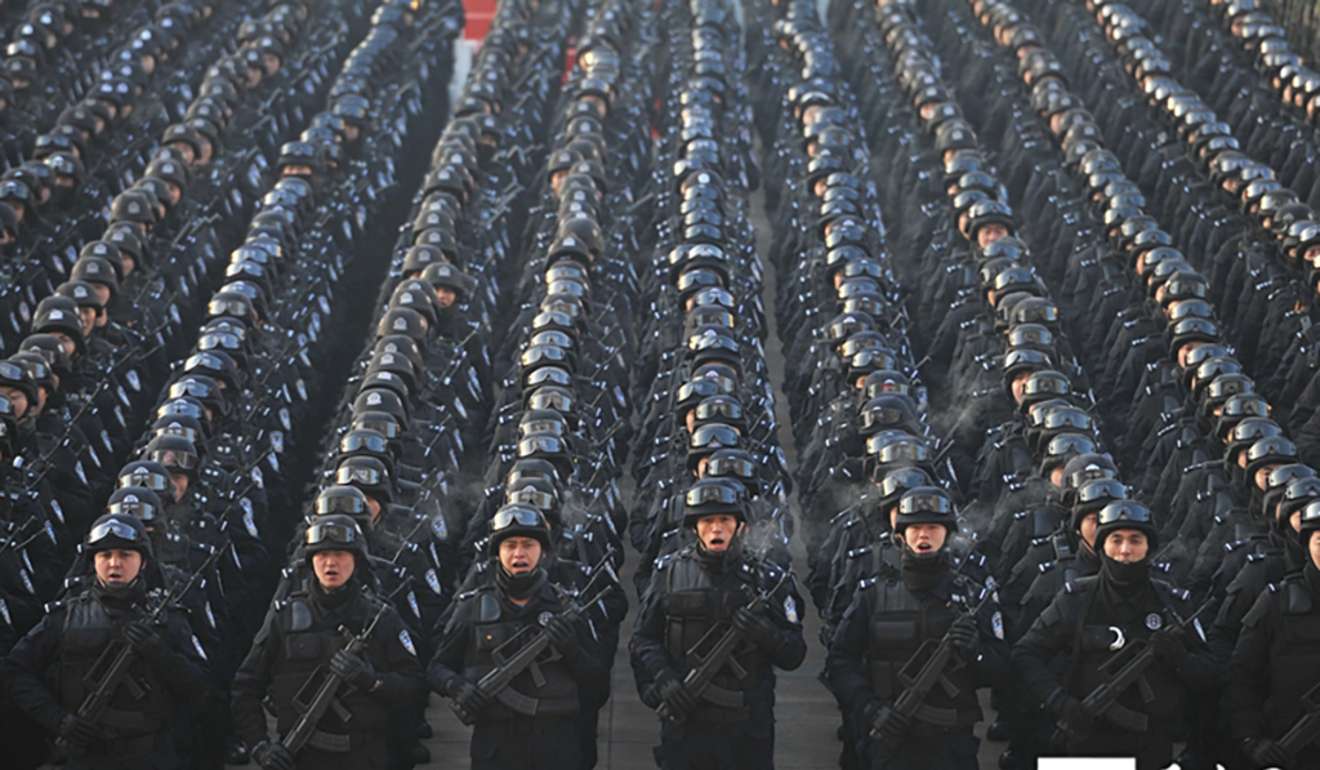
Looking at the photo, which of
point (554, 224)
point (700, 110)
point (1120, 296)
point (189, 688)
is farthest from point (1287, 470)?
point (700, 110)

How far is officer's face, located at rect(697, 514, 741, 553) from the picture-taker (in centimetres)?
1373

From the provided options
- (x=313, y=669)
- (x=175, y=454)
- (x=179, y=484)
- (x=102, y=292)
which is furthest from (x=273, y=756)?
(x=102, y=292)

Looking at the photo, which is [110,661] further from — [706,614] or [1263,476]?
[1263,476]

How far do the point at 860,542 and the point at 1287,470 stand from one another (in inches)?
111

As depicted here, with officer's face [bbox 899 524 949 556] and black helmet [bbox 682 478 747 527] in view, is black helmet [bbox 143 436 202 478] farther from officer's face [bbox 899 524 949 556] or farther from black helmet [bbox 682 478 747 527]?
officer's face [bbox 899 524 949 556]

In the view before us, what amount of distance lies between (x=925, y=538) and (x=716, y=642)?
1.35 metres

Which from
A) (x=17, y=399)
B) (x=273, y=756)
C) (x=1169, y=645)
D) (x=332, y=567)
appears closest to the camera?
(x=273, y=756)

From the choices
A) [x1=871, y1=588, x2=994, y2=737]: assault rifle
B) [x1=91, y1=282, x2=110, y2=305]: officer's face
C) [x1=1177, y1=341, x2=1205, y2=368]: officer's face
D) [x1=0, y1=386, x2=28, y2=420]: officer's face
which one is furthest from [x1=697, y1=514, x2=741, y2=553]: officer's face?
[x1=91, y1=282, x2=110, y2=305]: officer's face

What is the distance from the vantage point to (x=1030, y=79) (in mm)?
27234

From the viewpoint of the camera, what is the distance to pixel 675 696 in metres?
13.4

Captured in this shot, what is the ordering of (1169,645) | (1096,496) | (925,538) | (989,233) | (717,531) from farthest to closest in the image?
(989,233)
(1096,496)
(717,531)
(925,538)
(1169,645)

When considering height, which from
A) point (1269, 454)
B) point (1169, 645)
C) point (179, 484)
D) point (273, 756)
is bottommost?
point (273, 756)

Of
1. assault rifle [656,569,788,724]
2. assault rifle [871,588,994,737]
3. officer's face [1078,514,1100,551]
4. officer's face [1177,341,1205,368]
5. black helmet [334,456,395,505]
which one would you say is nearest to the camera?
assault rifle [871,588,994,737]

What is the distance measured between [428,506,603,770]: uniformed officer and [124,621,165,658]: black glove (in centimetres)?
163
